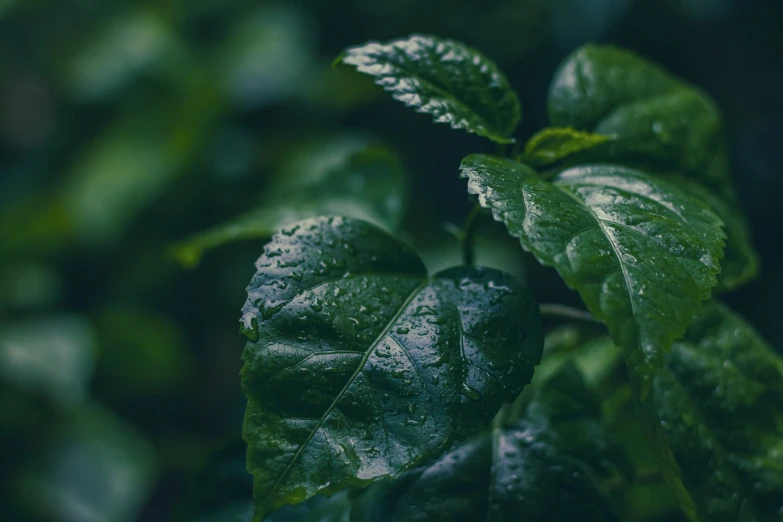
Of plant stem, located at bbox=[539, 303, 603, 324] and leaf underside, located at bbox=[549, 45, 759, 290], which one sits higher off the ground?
leaf underside, located at bbox=[549, 45, 759, 290]

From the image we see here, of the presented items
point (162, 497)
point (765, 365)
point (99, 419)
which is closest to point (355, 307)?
point (765, 365)

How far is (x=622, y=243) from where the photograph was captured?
533 mm

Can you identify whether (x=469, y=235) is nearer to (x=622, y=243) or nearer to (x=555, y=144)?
(x=555, y=144)

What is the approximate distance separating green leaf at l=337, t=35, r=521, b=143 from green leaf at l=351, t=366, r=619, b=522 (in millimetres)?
326

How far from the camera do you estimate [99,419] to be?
2.82 metres

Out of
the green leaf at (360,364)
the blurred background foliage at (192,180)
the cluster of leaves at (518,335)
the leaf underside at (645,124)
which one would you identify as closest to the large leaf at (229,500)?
the cluster of leaves at (518,335)

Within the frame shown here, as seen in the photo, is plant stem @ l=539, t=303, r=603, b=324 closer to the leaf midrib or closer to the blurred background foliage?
the leaf midrib

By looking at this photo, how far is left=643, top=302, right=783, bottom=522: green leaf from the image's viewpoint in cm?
66

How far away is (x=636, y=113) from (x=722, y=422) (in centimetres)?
38

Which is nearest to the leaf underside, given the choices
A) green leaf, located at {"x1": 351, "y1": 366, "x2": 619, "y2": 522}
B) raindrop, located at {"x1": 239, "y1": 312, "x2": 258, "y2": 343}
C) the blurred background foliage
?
green leaf, located at {"x1": 351, "y1": 366, "x2": 619, "y2": 522}

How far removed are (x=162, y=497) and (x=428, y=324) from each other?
3.17 meters

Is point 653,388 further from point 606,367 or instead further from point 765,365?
point 606,367

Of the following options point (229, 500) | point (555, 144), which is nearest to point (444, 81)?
point (555, 144)

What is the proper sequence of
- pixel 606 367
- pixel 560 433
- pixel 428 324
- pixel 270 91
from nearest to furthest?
pixel 428 324 → pixel 560 433 → pixel 606 367 → pixel 270 91
